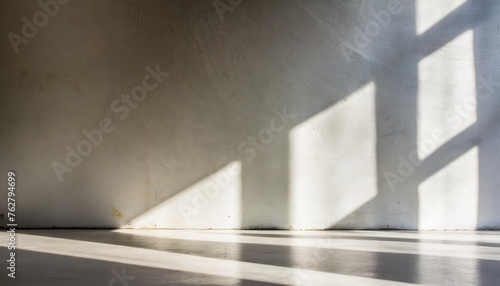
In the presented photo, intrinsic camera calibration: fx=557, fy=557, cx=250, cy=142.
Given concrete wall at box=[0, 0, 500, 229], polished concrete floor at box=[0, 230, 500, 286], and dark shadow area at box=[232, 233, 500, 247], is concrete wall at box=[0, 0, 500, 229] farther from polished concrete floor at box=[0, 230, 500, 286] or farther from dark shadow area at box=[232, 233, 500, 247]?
dark shadow area at box=[232, 233, 500, 247]

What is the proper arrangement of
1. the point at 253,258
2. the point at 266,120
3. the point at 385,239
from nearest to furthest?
1. the point at 253,258
2. the point at 385,239
3. the point at 266,120

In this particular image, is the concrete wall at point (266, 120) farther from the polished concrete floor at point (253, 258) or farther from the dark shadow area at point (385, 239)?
the dark shadow area at point (385, 239)

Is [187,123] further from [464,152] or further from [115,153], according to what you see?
[464,152]

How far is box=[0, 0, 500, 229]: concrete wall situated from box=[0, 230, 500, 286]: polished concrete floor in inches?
13.1

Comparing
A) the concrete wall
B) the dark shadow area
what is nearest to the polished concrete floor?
the dark shadow area

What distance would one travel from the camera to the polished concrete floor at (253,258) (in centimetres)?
309

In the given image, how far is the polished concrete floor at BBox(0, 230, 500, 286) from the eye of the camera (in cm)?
309

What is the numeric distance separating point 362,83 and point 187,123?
182 cm

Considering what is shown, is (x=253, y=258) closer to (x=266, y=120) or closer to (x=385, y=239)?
(x=385, y=239)

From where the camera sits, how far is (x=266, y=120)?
5.61 meters

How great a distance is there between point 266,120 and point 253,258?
2069 mm

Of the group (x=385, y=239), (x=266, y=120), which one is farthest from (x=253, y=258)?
(x=266, y=120)

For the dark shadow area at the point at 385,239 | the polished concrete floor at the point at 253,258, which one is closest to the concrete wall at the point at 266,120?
the polished concrete floor at the point at 253,258

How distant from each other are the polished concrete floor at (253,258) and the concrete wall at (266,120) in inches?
13.1
